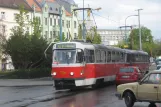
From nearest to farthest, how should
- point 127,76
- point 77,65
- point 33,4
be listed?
1. point 77,65
2. point 127,76
3. point 33,4

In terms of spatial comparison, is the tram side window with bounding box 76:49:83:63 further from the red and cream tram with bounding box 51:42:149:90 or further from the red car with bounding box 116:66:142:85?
the red car with bounding box 116:66:142:85

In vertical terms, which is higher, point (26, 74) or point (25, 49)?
point (25, 49)

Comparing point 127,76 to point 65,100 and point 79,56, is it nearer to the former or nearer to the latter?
point 79,56

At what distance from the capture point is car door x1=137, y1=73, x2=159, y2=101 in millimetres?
14125

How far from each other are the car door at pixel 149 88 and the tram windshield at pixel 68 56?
392 inches

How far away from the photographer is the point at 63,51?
24.6 m

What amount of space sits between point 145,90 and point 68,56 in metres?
10.6

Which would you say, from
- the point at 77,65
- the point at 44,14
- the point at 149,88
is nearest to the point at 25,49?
the point at 77,65

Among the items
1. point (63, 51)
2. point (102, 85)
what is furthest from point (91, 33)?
point (63, 51)

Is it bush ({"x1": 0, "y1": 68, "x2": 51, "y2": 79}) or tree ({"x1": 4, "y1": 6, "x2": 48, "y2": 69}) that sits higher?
tree ({"x1": 4, "y1": 6, "x2": 48, "y2": 69})

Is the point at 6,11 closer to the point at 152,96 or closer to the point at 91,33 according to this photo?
the point at 91,33

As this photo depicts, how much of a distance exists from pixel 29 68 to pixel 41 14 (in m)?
45.4

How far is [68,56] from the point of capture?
24453 millimetres

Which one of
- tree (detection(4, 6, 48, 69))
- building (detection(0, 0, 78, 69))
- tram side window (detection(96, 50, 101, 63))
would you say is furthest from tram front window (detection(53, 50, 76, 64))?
building (detection(0, 0, 78, 69))
